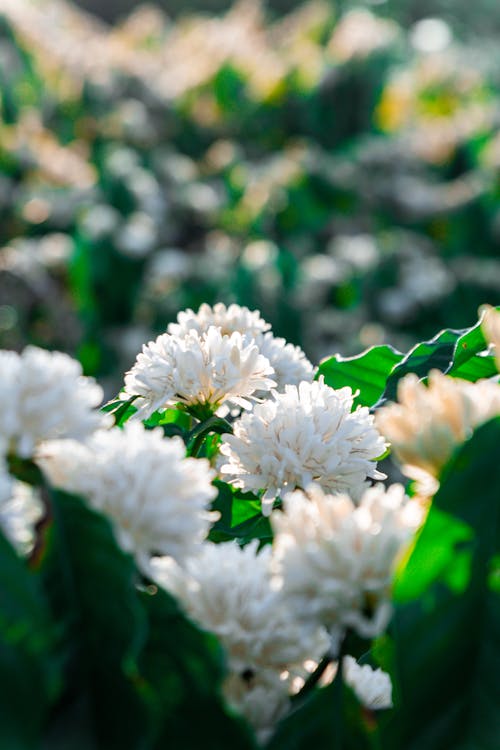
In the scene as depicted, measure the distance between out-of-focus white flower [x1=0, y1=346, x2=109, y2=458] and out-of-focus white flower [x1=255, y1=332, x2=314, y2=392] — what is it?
0.30 meters

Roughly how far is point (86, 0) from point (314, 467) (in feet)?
35.7

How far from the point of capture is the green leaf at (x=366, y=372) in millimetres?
922

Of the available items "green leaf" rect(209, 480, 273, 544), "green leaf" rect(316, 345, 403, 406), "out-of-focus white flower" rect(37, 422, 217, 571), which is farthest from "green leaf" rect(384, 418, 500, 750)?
"green leaf" rect(316, 345, 403, 406)

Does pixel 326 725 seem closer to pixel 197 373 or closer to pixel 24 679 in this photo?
pixel 24 679

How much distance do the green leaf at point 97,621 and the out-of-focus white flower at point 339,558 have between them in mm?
79

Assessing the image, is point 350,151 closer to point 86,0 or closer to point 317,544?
point 317,544

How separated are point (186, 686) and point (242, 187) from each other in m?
4.52

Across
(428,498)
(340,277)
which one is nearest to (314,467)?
(428,498)

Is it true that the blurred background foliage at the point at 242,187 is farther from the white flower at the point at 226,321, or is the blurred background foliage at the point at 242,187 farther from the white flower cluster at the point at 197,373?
the white flower cluster at the point at 197,373

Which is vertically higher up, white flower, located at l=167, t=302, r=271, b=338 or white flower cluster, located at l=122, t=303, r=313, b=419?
white flower, located at l=167, t=302, r=271, b=338

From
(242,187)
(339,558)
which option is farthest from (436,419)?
(242,187)

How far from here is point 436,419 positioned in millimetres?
579

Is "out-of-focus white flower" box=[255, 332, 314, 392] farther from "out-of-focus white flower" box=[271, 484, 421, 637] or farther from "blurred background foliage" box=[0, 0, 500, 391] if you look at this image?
"blurred background foliage" box=[0, 0, 500, 391]

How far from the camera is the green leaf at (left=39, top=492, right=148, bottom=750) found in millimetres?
513
